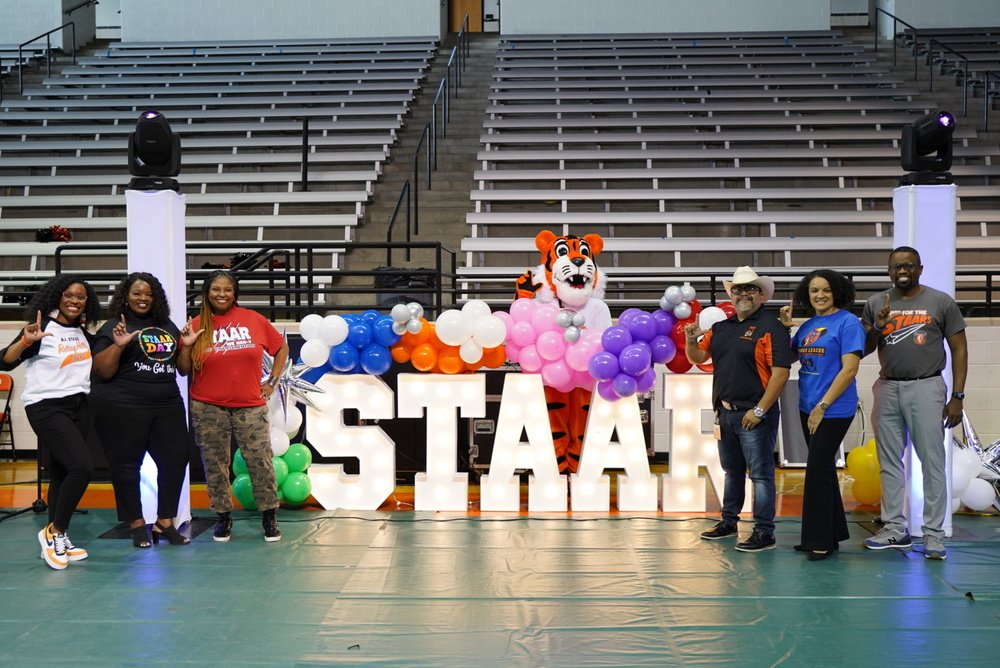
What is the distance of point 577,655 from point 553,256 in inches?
136

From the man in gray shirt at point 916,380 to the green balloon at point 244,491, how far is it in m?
3.78

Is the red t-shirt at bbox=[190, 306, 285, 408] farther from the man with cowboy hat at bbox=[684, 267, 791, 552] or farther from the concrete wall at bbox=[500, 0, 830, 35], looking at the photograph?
the concrete wall at bbox=[500, 0, 830, 35]

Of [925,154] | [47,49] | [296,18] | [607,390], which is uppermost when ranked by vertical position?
[296,18]

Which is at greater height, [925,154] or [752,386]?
[925,154]

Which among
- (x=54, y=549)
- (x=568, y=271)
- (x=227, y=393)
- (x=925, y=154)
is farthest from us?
(x=568, y=271)

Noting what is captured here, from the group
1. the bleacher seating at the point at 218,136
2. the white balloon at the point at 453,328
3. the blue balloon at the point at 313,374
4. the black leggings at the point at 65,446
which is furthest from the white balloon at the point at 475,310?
the bleacher seating at the point at 218,136

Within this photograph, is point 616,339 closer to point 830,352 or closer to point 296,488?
point 830,352

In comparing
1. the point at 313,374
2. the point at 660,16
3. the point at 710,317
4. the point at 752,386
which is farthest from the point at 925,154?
the point at 660,16

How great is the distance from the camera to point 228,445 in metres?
5.34

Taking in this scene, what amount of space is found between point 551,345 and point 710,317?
1.02 metres

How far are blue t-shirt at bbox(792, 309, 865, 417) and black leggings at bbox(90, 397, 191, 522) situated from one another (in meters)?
3.44

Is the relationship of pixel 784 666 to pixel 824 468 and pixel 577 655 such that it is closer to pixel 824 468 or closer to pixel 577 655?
pixel 577 655

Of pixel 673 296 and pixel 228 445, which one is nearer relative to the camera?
pixel 228 445

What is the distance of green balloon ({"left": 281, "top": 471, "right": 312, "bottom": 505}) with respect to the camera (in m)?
6.20
